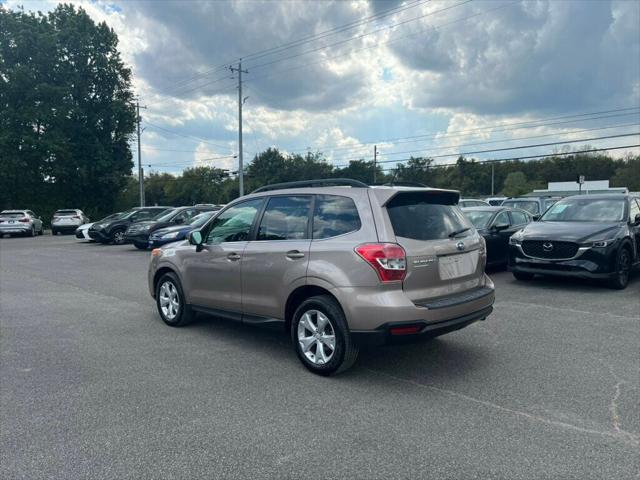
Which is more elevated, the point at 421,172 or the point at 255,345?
the point at 421,172

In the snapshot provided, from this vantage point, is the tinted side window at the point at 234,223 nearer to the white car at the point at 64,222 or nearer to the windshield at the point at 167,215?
the windshield at the point at 167,215

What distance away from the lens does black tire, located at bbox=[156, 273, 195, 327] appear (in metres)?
6.23

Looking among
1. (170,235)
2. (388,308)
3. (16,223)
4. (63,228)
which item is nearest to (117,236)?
(170,235)

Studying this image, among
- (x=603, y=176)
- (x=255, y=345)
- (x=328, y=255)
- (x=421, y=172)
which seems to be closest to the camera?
(x=328, y=255)

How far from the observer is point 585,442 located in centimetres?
321

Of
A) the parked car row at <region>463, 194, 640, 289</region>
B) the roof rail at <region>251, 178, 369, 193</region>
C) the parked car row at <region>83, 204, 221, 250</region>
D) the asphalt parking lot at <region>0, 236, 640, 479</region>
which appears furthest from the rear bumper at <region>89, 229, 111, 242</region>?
the roof rail at <region>251, 178, 369, 193</region>

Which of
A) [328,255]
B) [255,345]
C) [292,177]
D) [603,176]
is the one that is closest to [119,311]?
[255,345]

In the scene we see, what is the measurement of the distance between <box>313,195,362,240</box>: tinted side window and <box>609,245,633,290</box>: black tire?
6.12 metres

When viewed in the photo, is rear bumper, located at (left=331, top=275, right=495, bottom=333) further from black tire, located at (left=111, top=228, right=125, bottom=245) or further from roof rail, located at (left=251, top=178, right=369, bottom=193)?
black tire, located at (left=111, top=228, right=125, bottom=245)

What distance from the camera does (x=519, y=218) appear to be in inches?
464

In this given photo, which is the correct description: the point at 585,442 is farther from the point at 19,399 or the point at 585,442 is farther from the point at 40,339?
the point at 40,339

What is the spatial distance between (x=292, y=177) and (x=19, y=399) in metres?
87.5

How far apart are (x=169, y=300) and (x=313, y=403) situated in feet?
10.8

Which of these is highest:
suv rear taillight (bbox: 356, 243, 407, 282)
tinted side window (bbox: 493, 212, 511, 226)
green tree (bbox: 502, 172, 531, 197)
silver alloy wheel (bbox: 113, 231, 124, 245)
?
green tree (bbox: 502, 172, 531, 197)
